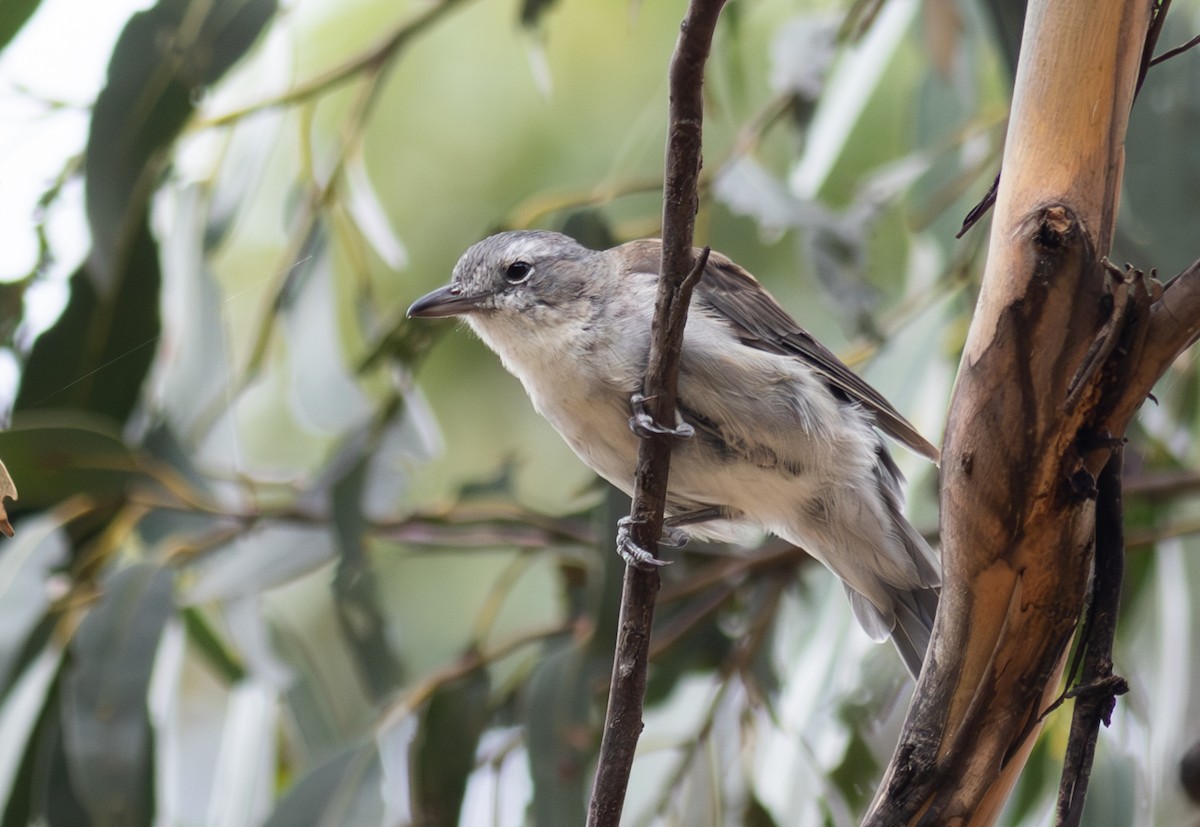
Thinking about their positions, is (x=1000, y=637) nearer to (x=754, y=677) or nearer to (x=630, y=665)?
(x=630, y=665)

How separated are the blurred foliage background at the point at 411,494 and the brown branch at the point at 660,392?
71cm

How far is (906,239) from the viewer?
8.63ft

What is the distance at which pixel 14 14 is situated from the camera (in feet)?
6.22

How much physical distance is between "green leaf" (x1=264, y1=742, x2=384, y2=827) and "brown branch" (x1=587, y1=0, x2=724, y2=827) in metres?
1.04

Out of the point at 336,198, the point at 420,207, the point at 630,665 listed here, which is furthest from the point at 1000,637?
the point at 420,207

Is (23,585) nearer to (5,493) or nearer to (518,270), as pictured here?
(518,270)

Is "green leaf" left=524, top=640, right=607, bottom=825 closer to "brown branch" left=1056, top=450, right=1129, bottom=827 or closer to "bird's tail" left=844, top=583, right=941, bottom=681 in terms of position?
"bird's tail" left=844, top=583, right=941, bottom=681

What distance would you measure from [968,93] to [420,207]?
4.24ft

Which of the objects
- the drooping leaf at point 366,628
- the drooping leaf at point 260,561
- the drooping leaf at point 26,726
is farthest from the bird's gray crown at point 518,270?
the drooping leaf at point 26,726

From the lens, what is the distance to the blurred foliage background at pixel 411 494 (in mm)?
2076

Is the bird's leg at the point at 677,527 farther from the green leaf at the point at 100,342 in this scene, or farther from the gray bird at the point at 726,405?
the green leaf at the point at 100,342

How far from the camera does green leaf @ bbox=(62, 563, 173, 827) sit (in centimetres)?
199

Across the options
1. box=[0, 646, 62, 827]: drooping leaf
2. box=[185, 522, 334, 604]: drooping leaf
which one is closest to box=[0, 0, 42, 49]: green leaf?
box=[185, 522, 334, 604]: drooping leaf

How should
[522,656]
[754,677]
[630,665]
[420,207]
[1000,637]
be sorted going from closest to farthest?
[1000,637]
[630,665]
[754,677]
[522,656]
[420,207]
